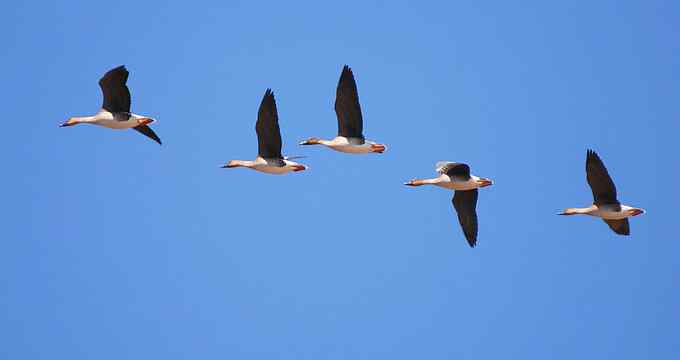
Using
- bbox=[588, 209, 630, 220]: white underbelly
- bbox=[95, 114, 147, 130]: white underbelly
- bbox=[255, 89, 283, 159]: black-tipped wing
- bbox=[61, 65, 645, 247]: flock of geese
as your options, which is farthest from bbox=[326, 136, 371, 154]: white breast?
bbox=[588, 209, 630, 220]: white underbelly

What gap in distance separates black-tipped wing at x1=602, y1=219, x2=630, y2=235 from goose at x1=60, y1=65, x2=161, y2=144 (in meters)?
12.4

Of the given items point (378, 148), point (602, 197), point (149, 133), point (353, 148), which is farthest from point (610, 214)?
point (149, 133)

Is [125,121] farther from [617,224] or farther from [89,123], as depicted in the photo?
[617,224]

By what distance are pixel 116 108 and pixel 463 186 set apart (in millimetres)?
9113

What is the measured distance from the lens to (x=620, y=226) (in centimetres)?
4628

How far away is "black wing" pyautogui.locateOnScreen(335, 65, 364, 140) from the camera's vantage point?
44.0 m

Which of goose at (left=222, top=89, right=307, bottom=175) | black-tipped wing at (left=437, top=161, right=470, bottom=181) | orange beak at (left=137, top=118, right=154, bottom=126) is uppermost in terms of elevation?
orange beak at (left=137, top=118, right=154, bottom=126)

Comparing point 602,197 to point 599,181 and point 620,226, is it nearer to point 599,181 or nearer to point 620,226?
point 599,181

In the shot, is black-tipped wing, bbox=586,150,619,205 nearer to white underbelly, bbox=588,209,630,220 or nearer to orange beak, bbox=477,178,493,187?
white underbelly, bbox=588,209,630,220

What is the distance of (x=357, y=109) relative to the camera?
4450 cm

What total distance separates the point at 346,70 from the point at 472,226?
577 cm

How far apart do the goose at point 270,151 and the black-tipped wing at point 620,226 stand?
27.7 ft

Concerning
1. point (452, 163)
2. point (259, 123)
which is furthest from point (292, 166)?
point (452, 163)

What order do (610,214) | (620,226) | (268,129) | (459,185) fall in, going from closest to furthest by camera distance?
1. (268,129)
2. (459,185)
3. (610,214)
4. (620,226)
